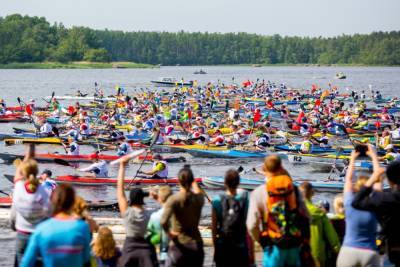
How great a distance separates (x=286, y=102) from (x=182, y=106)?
47.3 feet

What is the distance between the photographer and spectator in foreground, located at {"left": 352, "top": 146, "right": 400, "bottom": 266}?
28.3 feet

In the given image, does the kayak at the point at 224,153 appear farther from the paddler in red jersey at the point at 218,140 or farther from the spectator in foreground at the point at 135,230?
the spectator in foreground at the point at 135,230

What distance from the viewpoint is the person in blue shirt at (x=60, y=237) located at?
7.19m

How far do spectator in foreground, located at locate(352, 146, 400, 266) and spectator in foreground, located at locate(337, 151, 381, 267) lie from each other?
13 cm

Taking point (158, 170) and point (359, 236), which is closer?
point (359, 236)

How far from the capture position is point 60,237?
7211 mm

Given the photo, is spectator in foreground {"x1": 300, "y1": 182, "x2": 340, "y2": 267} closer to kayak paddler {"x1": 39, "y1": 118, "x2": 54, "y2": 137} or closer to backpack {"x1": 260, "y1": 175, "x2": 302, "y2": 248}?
backpack {"x1": 260, "y1": 175, "x2": 302, "y2": 248}

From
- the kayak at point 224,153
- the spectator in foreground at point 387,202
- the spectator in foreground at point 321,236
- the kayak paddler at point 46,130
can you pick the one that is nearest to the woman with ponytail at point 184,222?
the spectator in foreground at point 321,236

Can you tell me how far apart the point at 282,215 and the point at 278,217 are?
44 millimetres

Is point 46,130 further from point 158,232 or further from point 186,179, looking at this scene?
point 186,179

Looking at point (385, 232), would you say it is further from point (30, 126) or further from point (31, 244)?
point (30, 126)

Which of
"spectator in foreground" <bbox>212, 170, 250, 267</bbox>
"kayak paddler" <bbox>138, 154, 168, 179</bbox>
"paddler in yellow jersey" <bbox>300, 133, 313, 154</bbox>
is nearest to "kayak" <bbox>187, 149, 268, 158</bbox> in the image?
"paddler in yellow jersey" <bbox>300, 133, 313, 154</bbox>

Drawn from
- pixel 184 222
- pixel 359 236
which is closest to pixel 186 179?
pixel 184 222

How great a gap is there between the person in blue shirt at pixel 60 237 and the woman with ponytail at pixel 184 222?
6.40ft
